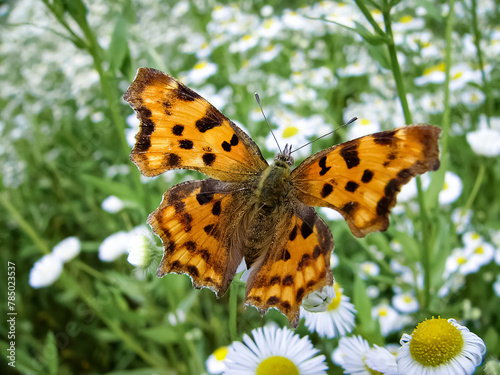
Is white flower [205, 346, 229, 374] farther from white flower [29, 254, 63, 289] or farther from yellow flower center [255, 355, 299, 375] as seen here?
white flower [29, 254, 63, 289]

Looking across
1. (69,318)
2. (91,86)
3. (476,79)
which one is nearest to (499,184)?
(476,79)

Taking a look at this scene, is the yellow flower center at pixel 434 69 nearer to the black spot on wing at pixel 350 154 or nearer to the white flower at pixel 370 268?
the white flower at pixel 370 268

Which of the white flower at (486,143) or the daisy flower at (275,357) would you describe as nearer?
the daisy flower at (275,357)

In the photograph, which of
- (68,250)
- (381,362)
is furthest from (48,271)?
(381,362)

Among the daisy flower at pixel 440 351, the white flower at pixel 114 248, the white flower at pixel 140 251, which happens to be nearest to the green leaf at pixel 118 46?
the white flower at pixel 140 251

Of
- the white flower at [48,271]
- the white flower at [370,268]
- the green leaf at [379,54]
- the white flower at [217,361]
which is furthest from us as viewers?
the white flower at [370,268]

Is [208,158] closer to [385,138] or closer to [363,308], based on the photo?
[385,138]

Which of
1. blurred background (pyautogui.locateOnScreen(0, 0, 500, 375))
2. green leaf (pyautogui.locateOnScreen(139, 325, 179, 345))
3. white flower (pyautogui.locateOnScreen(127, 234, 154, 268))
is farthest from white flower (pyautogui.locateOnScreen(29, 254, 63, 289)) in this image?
white flower (pyautogui.locateOnScreen(127, 234, 154, 268))
